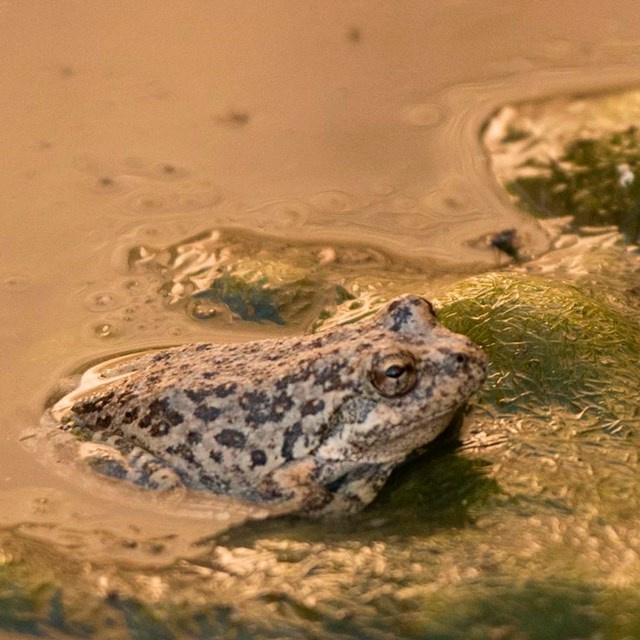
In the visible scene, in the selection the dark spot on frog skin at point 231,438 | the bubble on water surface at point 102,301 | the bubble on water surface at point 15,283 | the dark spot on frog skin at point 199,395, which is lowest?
the dark spot on frog skin at point 231,438

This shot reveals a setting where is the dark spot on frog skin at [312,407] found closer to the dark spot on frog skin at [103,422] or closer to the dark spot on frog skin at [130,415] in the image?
the dark spot on frog skin at [130,415]

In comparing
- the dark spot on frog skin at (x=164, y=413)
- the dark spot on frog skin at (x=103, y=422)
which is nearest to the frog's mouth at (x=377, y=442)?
the dark spot on frog skin at (x=164, y=413)

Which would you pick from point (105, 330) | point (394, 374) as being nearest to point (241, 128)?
point (105, 330)

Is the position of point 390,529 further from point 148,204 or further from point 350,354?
point 148,204

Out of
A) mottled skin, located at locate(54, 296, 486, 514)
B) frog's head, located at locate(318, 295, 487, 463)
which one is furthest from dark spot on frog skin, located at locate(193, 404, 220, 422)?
frog's head, located at locate(318, 295, 487, 463)

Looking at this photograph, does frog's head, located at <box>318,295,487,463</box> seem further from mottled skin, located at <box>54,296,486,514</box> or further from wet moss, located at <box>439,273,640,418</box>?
wet moss, located at <box>439,273,640,418</box>

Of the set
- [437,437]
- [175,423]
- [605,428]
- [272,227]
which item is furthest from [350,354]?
[272,227]

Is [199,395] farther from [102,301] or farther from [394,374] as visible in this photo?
[102,301]
